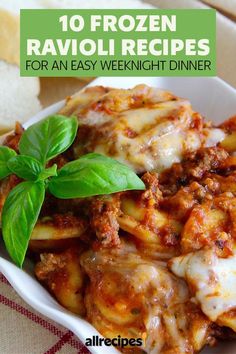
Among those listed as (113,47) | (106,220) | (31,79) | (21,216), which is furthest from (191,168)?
(31,79)

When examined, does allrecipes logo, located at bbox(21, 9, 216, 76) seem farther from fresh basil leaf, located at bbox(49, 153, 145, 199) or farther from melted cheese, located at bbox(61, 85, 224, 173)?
fresh basil leaf, located at bbox(49, 153, 145, 199)

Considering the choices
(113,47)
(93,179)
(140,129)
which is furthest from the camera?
(113,47)

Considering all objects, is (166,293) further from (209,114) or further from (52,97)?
(52,97)

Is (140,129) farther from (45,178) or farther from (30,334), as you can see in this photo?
(30,334)

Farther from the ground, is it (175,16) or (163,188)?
(175,16)

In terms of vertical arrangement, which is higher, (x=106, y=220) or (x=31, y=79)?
(x=31, y=79)

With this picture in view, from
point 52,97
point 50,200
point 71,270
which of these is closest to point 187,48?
point 52,97

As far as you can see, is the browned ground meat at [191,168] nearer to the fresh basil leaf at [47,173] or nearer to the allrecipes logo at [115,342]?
the fresh basil leaf at [47,173]

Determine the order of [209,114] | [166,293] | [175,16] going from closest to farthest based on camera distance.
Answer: [166,293] → [209,114] → [175,16]
